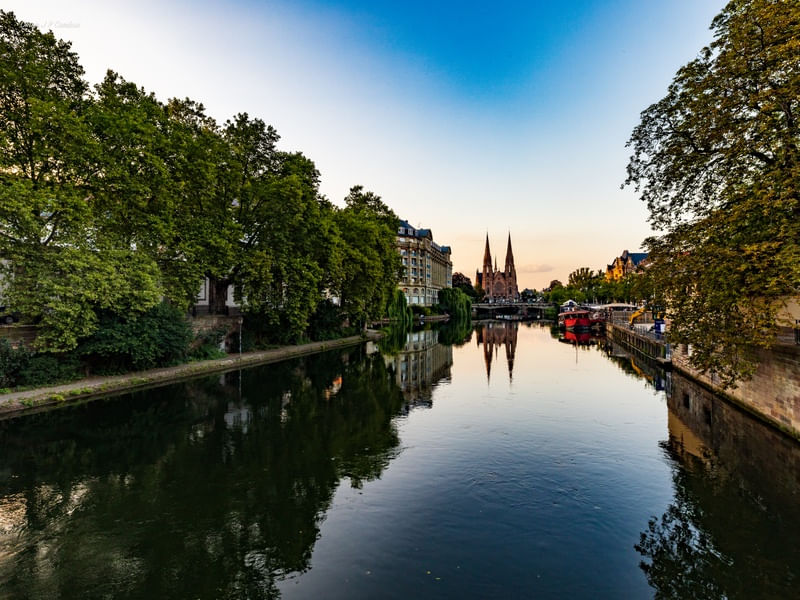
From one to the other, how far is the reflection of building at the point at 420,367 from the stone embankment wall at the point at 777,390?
1425 cm

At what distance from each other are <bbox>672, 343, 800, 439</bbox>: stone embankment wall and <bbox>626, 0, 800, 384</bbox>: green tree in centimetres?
92

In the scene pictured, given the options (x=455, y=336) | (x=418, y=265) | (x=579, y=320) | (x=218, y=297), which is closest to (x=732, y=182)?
(x=218, y=297)

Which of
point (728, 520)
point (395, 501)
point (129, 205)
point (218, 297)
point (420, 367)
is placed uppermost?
point (129, 205)

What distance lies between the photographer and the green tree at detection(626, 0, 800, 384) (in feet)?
41.8

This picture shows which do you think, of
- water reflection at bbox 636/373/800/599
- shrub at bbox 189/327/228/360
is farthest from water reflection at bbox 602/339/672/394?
shrub at bbox 189/327/228/360

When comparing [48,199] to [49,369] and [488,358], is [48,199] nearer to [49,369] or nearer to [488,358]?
[49,369]

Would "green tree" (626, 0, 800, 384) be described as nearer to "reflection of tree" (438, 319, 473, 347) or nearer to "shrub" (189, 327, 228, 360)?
"shrub" (189, 327, 228, 360)

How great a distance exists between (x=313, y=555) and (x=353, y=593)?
1450mm

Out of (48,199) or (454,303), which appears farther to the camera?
(454,303)

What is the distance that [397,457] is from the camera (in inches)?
558

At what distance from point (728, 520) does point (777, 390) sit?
9360 mm

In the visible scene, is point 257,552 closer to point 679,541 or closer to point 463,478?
point 463,478

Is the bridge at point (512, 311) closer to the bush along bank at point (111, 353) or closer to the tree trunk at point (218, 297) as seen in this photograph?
the tree trunk at point (218, 297)

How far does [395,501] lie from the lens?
35.5ft
